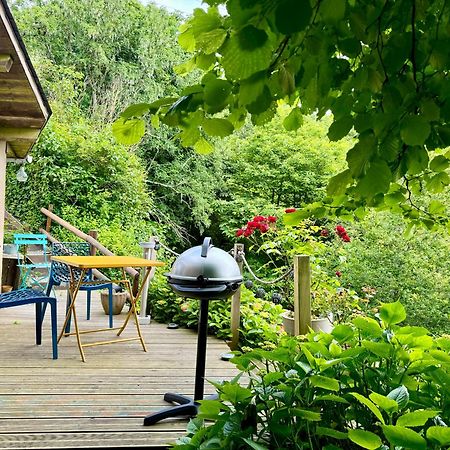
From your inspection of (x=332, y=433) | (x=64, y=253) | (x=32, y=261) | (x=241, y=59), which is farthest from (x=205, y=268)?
(x=32, y=261)

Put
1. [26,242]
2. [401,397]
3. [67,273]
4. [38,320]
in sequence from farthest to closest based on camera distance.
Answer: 1. [26,242]
2. [67,273]
3. [38,320]
4. [401,397]

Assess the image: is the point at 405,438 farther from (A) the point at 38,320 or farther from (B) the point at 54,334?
(A) the point at 38,320

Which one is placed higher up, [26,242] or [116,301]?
[26,242]

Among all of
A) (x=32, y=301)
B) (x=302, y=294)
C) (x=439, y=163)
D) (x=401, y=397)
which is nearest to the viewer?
(x=401, y=397)

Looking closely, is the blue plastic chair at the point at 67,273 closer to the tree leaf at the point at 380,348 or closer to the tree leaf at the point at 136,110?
the tree leaf at the point at 380,348

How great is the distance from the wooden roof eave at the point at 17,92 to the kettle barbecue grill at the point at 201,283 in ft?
5.59

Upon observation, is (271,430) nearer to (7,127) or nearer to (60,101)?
(7,127)

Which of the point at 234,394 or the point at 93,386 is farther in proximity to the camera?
the point at 93,386

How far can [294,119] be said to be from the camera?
1.14m

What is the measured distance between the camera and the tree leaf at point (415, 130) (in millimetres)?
710

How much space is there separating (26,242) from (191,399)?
19.1ft

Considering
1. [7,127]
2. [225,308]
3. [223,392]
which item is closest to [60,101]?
[7,127]

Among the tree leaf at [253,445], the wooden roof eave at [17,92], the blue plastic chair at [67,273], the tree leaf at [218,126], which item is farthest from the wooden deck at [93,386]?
the wooden roof eave at [17,92]

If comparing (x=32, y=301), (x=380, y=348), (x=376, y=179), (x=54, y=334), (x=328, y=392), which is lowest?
(x=54, y=334)
